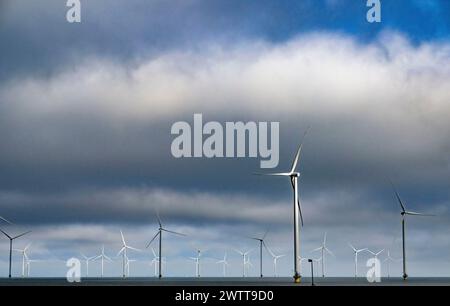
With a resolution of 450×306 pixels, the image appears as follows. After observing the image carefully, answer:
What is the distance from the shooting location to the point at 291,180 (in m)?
186
